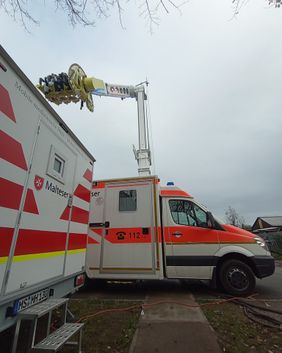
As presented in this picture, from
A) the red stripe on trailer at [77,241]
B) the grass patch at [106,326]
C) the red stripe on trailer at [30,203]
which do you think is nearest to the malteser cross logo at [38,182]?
the red stripe on trailer at [30,203]

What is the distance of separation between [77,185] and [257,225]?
55.2m

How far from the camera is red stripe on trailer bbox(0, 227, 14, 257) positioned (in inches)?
82.9

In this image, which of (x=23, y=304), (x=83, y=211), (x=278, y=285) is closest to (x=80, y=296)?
(x=83, y=211)

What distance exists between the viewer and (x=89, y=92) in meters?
8.68

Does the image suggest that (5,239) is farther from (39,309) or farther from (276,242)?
(276,242)

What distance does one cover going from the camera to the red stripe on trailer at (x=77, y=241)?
354cm

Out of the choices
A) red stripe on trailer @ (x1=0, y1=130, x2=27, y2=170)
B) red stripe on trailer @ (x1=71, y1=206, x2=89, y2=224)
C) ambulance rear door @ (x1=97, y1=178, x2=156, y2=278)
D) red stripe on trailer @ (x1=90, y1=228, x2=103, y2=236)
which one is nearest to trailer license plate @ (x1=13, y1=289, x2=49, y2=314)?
red stripe on trailer @ (x1=71, y1=206, x2=89, y2=224)

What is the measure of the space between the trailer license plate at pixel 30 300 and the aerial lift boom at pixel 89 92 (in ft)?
20.9

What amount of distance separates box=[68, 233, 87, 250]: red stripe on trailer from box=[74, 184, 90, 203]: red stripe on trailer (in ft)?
2.06

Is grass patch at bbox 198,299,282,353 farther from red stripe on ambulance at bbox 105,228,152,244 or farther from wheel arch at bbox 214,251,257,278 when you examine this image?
red stripe on ambulance at bbox 105,228,152,244

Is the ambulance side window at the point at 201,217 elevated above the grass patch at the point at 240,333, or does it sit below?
above

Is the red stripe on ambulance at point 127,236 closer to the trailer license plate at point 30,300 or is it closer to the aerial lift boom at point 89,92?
the trailer license plate at point 30,300

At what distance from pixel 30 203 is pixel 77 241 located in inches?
56.2

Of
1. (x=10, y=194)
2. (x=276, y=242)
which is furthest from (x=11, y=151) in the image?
(x=276, y=242)
